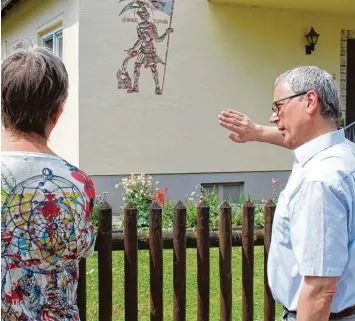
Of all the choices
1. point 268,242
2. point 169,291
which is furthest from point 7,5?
point 268,242

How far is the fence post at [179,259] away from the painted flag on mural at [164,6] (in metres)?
6.25

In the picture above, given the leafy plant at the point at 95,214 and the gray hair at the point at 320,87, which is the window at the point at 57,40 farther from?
the gray hair at the point at 320,87

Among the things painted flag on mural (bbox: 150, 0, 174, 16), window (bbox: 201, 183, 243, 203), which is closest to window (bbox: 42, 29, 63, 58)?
painted flag on mural (bbox: 150, 0, 174, 16)

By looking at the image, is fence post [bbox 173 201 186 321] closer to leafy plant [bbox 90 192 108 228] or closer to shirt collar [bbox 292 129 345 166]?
leafy plant [bbox 90 192 108 228]

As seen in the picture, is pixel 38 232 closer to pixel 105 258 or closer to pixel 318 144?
pixel 318 144

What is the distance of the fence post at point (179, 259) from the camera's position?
3436mm

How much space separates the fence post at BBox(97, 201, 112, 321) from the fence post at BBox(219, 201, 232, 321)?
2.41ft

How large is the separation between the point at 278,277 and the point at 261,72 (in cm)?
795

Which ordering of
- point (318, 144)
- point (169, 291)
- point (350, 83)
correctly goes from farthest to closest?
point (350, 83), point (169, 291), point (318, 144)

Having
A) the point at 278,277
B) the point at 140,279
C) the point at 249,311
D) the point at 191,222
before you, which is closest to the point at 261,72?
the point at 191,222

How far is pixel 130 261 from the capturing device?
331 centimetres

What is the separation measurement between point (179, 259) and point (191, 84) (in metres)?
6.21

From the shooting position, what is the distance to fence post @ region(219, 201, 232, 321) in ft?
11.7

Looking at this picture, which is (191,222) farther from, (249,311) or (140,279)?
(249,311)
